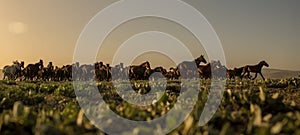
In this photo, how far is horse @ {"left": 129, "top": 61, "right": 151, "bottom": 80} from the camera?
37.0 metres

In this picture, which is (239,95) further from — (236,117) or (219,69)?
(219,69)

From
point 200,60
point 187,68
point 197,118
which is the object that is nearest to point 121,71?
point 187,68

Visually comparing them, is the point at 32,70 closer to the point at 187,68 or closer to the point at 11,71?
the point at 11,71

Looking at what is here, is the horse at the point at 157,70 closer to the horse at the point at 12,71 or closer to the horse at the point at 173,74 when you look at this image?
the horse at the point at 173,74

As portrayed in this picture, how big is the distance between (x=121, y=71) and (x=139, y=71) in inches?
176

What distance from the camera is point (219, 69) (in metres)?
38.8

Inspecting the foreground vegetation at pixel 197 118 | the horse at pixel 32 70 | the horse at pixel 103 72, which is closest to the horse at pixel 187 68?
the horse at pixel 103 72

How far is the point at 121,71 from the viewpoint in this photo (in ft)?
135

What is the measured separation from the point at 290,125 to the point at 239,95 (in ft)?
9.05

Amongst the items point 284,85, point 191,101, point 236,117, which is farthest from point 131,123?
point 284,85

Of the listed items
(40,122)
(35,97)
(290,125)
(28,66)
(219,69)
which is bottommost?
→ (290,125)

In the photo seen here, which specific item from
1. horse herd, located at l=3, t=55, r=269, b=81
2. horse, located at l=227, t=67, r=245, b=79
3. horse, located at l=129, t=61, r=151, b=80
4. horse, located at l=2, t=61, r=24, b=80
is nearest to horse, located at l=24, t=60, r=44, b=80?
horse herd, located at l=3, t=55, r=269, b=81

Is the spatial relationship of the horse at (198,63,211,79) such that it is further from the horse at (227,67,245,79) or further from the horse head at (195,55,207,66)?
the horse at (227,67,245,79)

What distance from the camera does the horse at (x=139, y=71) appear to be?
37031 mm
